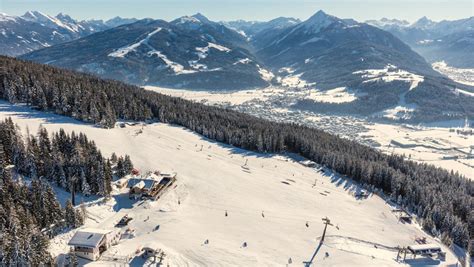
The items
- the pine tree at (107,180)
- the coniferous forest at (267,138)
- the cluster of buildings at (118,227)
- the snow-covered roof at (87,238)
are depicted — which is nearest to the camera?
the snow-covered roof at (87,238)

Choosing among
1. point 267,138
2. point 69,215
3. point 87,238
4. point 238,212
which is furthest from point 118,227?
point 267,138

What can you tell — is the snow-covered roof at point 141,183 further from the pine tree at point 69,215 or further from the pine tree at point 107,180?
the pine tree at point 69,215

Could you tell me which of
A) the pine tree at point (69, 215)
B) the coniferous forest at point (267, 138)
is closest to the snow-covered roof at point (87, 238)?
the pine tree at point (69, 215)

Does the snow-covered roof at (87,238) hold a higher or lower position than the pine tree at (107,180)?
lower

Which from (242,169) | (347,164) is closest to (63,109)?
(242,169)

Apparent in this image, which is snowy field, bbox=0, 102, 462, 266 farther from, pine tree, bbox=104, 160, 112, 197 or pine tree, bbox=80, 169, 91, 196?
pine tree, bbox=80, 169, 91, 196

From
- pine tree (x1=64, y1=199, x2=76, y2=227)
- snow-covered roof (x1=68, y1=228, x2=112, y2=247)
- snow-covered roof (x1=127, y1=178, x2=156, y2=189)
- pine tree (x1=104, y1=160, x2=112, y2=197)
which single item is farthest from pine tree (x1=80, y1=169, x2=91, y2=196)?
snow-covered roof (x1=68, y1=228, x2=112, y2=247)

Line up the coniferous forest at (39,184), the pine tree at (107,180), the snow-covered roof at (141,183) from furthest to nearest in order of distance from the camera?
1. the snow-covered roof at (141,183)
2. the pine tree at (107,180)
3. the coniferous forest at (39,184)

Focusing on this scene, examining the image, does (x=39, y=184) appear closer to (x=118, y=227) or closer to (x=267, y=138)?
(x=118, y=227)
